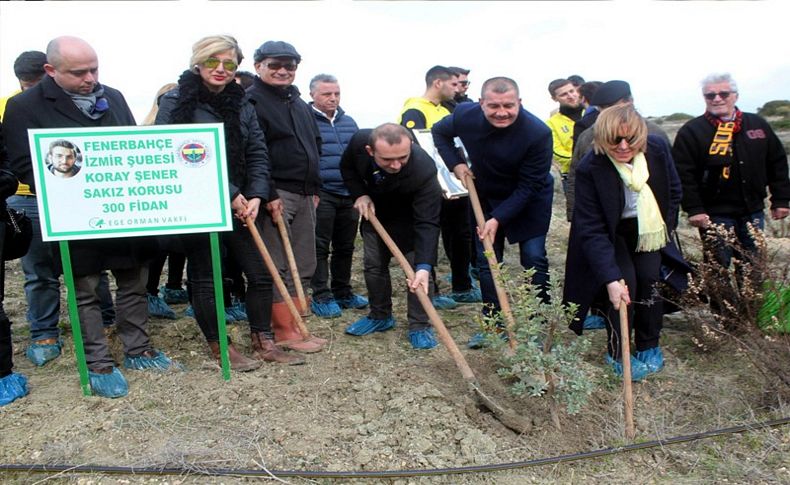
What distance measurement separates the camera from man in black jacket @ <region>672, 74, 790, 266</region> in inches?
191

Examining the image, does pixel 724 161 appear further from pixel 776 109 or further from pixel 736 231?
pixel 776 109

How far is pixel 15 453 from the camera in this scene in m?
3.44

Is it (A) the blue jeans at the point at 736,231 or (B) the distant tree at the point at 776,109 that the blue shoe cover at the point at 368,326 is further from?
(B) the distant tree at the point at 776,109

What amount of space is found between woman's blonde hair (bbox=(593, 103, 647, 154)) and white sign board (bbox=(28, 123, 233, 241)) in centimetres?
217

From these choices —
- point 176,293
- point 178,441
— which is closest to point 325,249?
point 176,293

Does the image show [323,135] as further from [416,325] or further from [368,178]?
[416,325]

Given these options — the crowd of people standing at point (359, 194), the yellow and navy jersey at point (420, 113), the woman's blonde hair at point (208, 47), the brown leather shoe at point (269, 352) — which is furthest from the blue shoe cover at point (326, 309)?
the woman's blonde hair at point (208, 47)

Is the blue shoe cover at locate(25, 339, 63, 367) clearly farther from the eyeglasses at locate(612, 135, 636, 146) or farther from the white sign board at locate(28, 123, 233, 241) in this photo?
the eyeglasses at locate(612, 135, 636, 146)

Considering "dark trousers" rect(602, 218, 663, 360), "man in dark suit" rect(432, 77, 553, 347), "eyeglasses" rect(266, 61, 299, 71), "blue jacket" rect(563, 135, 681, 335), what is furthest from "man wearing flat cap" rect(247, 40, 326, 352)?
"dark trousers" rect(602, 218, 663, 360)

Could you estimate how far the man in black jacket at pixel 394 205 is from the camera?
14.7 feet

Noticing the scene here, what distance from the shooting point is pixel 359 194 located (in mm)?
4797

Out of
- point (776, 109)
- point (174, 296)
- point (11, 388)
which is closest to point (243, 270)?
point (11, 388)

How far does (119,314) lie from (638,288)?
3172 mm

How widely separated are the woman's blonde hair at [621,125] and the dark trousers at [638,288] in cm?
51
